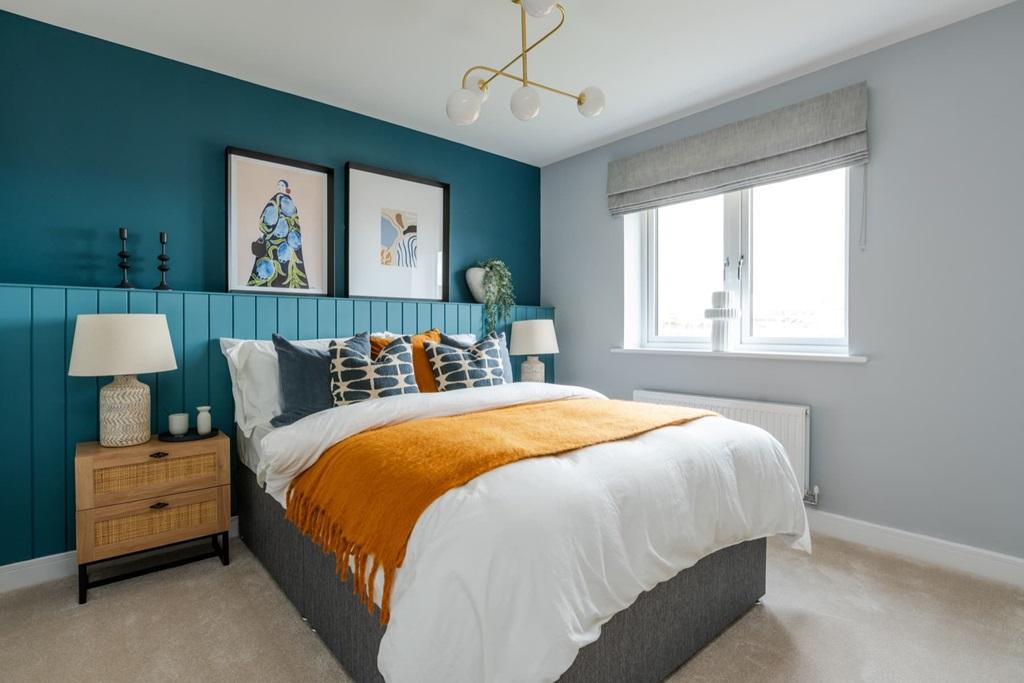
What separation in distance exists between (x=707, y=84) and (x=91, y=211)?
10.8ft

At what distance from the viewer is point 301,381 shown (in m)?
2.39

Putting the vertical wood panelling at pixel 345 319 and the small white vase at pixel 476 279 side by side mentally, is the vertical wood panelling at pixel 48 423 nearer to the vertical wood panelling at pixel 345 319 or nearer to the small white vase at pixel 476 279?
the vertical wood panelling at pixel 345 319

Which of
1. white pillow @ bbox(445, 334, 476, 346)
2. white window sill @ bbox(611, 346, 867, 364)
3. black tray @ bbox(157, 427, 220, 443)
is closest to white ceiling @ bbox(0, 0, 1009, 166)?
white pillow @ bbox(445, 334, 476, 346)

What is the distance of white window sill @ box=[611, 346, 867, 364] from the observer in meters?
2.76

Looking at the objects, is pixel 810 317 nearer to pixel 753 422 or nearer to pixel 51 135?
pixel 753 422

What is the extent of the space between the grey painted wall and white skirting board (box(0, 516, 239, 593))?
364 cm

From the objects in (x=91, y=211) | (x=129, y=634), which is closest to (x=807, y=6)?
(x=91, y=211)

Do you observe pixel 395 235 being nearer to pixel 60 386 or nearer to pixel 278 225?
pixel 278 225

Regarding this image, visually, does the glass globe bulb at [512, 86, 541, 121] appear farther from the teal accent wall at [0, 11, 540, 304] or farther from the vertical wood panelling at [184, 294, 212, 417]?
the vertical wood panelling at [184, 294, 212, 417]

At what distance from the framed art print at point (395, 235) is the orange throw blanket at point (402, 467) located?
1.64 m

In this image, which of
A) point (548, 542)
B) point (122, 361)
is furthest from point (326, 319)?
point (548, 542)

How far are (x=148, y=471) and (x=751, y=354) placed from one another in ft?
10.3

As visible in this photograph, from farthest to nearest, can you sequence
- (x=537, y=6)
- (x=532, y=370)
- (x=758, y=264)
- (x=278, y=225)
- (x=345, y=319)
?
1. (x=532, y=370)
2. (x=758, y=264)
3. (x=345, y=319)
4. (x=278, y=225)
5. (x=537, y=6)

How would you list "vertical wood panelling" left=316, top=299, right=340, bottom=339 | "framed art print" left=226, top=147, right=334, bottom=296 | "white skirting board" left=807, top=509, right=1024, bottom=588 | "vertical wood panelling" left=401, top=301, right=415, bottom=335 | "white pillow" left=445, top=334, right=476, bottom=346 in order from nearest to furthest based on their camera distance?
1. "white skirting board" left=807, top=509, right=1024, bottom=588
2. "framed art print" left=226, top=147, right=334, bottom=296
3. "vertical wood panelling" left=316, top=299, right=340, bottom=339
4. "white pillow" left=445, top=334, right=476, bottom=346
5. "vertical wood panelling" left=401, top=301, right=415, bottom=335
